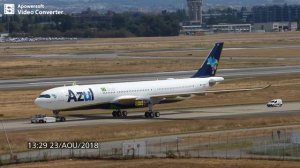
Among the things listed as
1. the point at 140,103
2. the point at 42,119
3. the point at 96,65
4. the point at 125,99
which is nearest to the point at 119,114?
the point at 125,99

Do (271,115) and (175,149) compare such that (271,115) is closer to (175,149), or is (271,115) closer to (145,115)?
(145,115)

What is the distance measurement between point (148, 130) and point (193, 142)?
8343 millimetres

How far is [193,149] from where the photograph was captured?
237 feet

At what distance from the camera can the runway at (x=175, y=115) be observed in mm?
89188

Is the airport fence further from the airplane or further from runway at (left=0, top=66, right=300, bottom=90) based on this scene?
runway at (left=0, top=66, right=300, bottom=90)

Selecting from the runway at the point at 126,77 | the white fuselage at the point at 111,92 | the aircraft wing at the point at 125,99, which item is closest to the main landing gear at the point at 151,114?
the white fuselage at the point at 111,92

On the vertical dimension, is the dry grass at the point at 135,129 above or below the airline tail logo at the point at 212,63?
below

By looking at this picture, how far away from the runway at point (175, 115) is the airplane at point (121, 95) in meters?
1.37

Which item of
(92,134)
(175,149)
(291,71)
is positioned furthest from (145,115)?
(291,71)

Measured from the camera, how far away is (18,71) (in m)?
161

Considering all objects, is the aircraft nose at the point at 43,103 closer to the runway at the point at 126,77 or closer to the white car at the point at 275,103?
the white car at the point at 275,103

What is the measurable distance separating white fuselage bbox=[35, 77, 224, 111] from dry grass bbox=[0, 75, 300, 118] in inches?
246

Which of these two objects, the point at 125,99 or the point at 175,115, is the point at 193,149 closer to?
the point at 125,99

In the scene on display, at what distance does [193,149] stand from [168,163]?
6.79 meters
